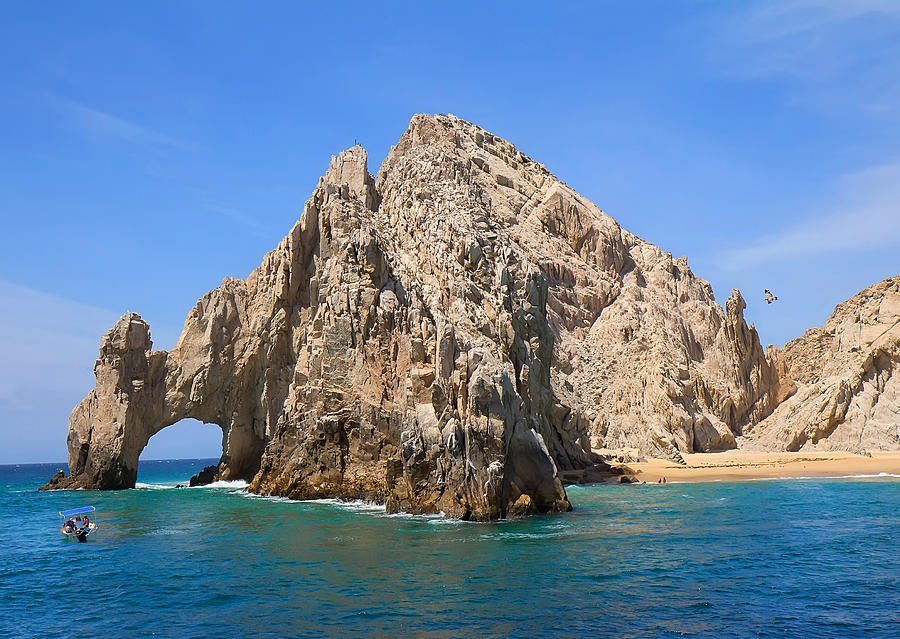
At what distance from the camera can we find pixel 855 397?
63312 mm

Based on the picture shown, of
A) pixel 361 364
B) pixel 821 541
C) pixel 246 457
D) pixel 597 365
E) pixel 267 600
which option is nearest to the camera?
pixel 267 600

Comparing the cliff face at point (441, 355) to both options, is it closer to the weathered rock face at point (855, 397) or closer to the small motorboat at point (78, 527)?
the weathered rock face at point (855, 397)

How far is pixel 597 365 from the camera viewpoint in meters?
79.0

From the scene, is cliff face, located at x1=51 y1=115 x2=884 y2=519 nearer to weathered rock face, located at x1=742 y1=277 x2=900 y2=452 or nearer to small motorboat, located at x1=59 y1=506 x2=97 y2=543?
weathered rock face, located at x1=742 y1=277 x2=900 y2=452

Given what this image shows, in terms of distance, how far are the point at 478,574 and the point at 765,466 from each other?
4320 cm

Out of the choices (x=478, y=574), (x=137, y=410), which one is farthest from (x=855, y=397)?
(x=137, y=410)

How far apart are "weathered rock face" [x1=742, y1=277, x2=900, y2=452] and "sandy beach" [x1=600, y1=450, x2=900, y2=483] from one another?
2.62 metres

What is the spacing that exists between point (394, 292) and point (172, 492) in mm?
27548

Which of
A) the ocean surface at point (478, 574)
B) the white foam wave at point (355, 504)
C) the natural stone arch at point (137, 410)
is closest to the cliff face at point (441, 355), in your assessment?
the natural stone arch at point (137, 410)

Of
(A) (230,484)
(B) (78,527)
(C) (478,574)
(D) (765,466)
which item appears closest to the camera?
(C) (478,574)

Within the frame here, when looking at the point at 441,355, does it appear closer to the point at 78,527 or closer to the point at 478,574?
the point at 478,574

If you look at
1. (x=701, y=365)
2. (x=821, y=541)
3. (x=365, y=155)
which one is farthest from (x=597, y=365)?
(x=821, y=541)

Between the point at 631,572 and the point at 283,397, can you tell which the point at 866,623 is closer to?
the point at 631,572

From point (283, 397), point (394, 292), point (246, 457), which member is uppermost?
point (394, 292)
